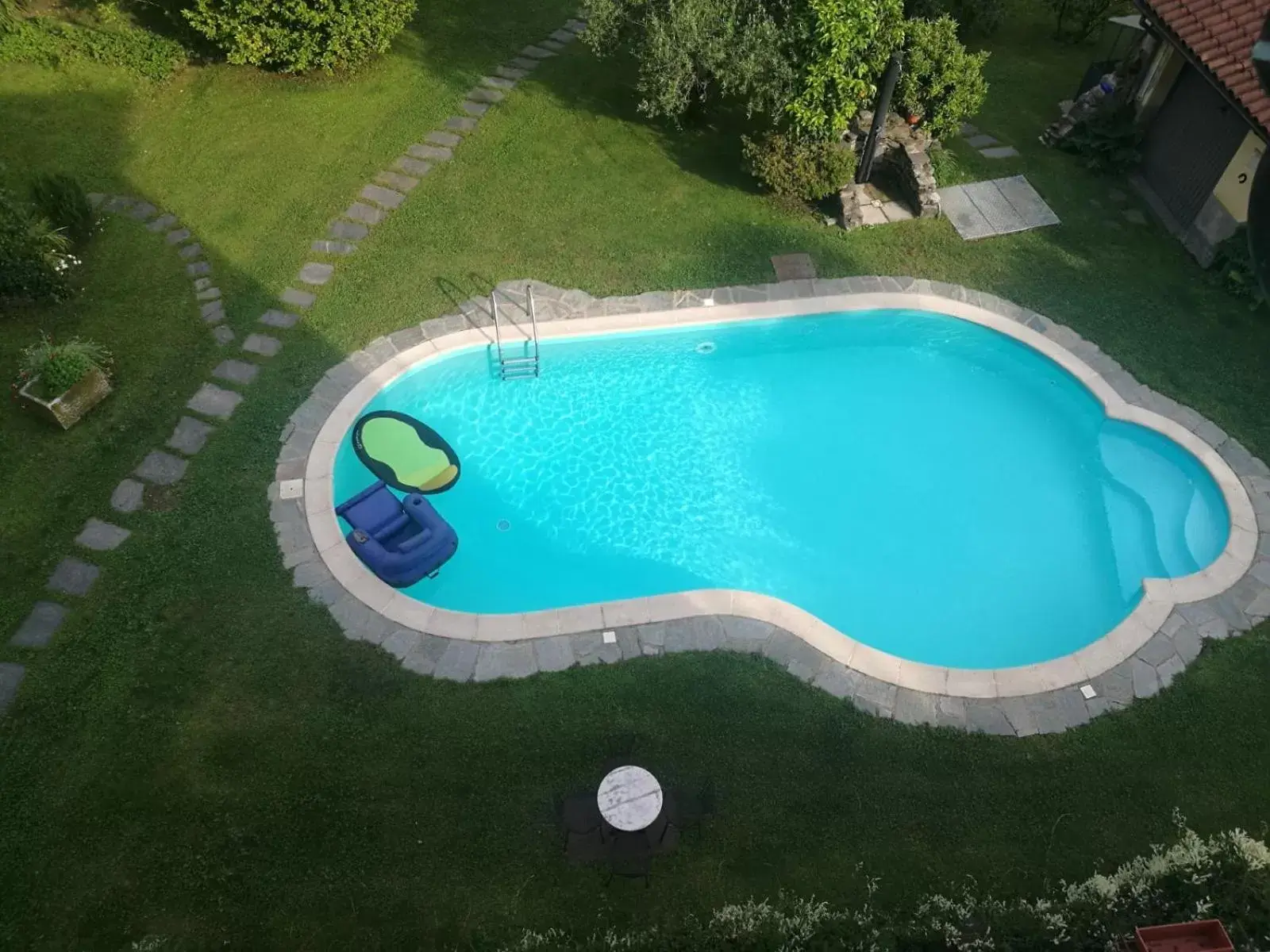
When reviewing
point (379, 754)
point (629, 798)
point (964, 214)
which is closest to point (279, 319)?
point (379, 754)

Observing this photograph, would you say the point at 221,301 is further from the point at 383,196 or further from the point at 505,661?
the point at 505,661

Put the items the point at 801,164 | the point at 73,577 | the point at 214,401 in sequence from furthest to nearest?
the point at 801,164 → the point at 214,401 → the point at 73,577

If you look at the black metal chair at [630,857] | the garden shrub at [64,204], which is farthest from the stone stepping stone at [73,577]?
the black metal chair at [630,857]

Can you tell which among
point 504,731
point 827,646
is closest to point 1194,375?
point 827,646

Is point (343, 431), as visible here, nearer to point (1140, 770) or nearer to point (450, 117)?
point (450, 117)

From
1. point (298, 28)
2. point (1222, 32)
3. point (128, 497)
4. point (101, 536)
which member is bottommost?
point (101, 536)

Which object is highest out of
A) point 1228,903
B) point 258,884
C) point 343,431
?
point 1228,903
